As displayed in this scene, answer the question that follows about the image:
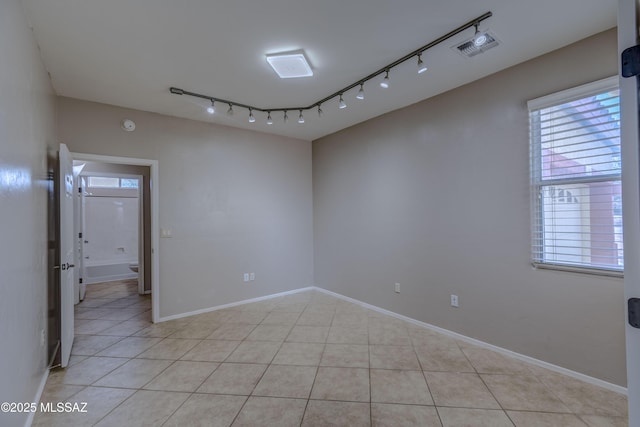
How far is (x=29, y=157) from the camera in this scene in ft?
6.58

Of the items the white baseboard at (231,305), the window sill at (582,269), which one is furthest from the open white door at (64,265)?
the window sill at (582,269)

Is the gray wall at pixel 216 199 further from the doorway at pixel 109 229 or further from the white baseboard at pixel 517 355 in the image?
the doorway at pixel 109 229

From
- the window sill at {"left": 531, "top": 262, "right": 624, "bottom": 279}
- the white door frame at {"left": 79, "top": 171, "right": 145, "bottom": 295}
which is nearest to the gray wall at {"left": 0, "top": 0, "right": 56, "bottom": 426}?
the white door frame at {"left": 79, "top": 171, "right": 145, "bottom": 295}

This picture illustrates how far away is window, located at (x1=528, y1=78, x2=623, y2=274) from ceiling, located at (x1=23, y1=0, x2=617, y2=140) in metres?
0.53

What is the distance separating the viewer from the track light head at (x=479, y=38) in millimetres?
2143

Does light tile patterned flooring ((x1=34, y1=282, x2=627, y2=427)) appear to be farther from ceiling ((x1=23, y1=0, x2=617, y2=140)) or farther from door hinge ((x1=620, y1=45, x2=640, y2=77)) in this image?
ceiling ((x1=23, y1=0, x2=617, y2=140))

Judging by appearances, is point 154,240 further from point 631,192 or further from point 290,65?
point 631,192

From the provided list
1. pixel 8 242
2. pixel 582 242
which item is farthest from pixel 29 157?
pixel 582 242

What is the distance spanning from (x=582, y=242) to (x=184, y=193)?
14.0 ft

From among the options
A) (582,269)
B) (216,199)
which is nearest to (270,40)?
(216,199)

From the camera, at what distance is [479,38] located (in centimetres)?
220

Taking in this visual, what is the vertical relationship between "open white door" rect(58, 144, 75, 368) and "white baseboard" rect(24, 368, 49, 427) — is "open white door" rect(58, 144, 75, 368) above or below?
above

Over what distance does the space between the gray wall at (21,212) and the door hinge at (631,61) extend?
262cm

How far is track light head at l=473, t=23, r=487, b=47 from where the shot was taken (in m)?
2.14
